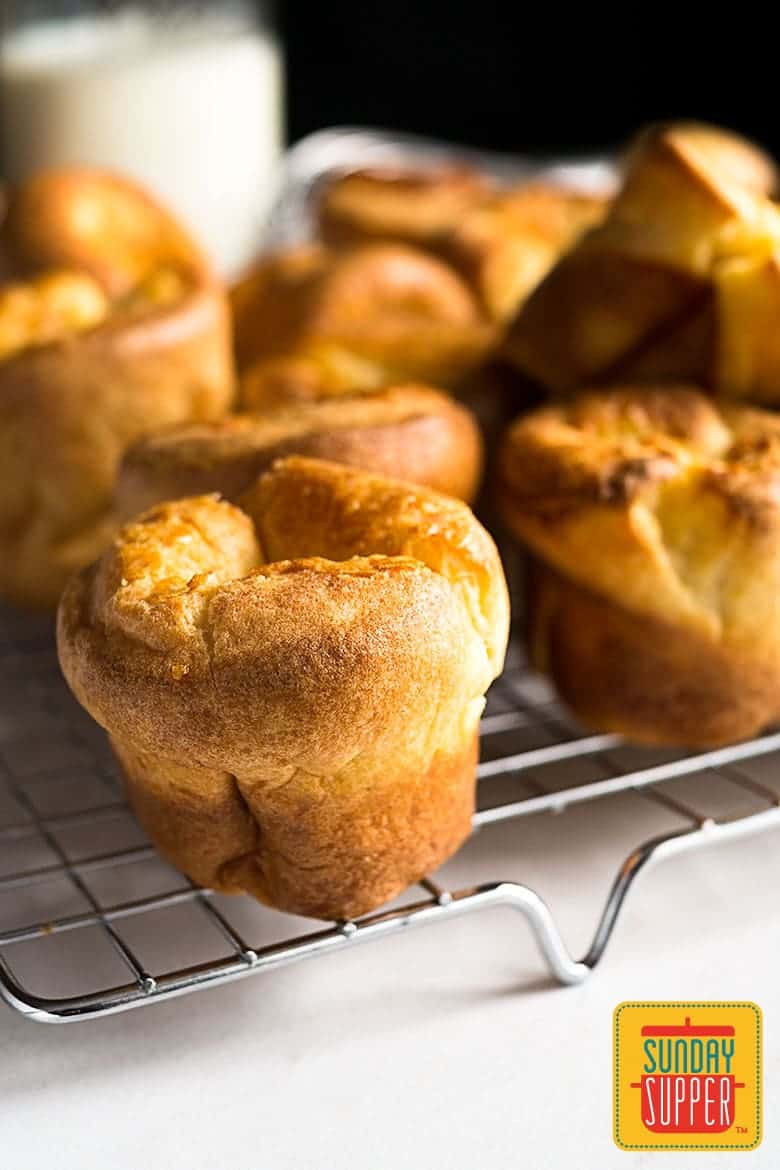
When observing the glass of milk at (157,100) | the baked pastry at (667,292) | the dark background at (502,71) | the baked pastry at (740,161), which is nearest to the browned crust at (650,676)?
the baked pastry at (667,292)

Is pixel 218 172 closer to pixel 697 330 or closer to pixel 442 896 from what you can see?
pixel 697 330

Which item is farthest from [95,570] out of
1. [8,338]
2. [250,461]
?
[8,338]

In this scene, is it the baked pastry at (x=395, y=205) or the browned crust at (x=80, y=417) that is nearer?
the browned crust at (x=80, y=417)

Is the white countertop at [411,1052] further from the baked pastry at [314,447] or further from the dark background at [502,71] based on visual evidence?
the dark background at [502,71]

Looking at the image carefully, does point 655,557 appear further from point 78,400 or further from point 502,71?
point 502,71

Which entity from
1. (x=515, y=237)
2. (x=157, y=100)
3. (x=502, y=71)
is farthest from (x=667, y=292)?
(x=502, y=71)

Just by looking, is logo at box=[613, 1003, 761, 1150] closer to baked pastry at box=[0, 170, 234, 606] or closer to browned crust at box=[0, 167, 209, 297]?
baked pastry at box=[0, 170, 234, 606]

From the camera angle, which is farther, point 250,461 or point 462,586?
point 250,461
